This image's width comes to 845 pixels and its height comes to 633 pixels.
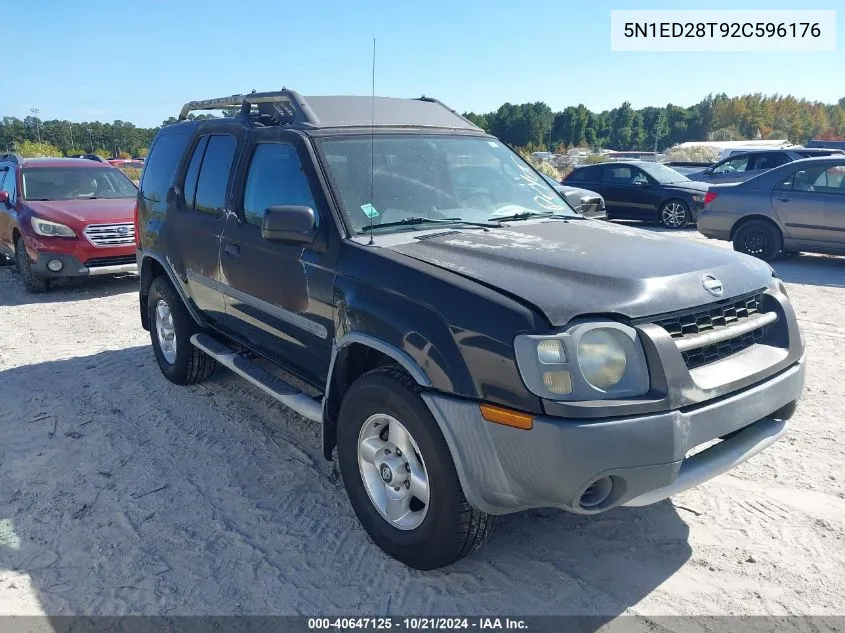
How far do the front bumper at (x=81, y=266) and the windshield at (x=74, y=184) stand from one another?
1.26 meters

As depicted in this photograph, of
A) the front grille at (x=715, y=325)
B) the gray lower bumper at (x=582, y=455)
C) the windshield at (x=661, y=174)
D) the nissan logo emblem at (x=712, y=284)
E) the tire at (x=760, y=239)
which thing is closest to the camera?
the gray lower bumper at (x=582, y=455)

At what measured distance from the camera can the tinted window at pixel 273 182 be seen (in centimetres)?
369

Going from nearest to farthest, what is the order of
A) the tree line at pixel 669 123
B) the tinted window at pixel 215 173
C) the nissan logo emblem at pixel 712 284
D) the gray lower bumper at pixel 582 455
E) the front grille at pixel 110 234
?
the gray lower bumper at pixel 582 455 → the nissan logo emblem at pixel 712 284 → the tinted window at pixel 215 173 → the front grille at pixel 110 234 → the tree line at pixel 669 123

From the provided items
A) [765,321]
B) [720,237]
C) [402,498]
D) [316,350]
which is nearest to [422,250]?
[316,350]

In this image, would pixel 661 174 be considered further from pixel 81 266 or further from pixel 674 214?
pixel 81 266

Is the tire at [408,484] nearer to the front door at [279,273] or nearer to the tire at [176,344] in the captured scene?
the front door at [279,273]

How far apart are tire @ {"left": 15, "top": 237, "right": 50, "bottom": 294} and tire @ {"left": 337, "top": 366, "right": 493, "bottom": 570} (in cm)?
753

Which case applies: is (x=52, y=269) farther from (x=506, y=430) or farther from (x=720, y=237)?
(x=720, y=237)

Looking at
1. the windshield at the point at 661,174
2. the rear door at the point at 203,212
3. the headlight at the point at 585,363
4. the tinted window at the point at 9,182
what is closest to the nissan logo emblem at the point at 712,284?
the headlight at the point at 585,363

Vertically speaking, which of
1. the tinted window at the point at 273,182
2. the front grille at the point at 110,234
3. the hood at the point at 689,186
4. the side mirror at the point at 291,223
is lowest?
the front grille at the point at 110,234

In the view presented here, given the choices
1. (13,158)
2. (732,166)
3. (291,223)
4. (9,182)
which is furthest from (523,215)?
(732,166)

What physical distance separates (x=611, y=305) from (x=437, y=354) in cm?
71

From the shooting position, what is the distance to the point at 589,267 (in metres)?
2.89

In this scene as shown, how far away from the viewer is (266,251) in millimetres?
3896
